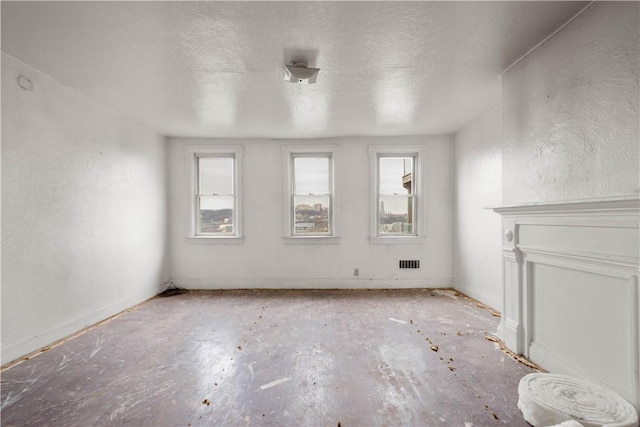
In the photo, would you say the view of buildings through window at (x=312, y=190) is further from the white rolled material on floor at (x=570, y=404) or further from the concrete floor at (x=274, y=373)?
the white rolled material on floor at (x=570, y=404)

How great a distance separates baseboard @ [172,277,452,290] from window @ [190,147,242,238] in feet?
2.63

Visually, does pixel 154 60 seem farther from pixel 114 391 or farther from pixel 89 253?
pixel 114 391

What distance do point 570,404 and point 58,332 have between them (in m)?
4.14

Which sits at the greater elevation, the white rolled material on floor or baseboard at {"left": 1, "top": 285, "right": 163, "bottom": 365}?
the white rolled material on floor

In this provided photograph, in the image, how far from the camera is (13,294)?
2527 millimetres

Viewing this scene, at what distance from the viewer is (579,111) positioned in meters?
2.01

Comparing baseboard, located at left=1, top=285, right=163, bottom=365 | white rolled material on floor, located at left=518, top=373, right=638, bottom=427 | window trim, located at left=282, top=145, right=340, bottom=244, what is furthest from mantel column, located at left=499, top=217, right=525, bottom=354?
baseboard, located at left=1, top=285, right=163, bottom=365

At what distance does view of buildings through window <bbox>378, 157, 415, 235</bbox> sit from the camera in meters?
5.11

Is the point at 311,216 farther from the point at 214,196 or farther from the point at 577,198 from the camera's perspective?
the point at 577,198

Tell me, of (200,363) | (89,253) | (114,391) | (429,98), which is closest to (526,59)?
(429,98)

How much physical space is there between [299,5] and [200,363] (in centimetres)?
277

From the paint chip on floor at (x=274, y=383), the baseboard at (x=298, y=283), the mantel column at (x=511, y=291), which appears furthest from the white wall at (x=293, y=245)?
the paint chip on floor at (x=274, y=383)

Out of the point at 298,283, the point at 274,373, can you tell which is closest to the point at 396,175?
the point at 298,283

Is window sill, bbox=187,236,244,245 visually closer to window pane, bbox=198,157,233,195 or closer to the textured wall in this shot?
window pane, bbox=198,157,233,195
